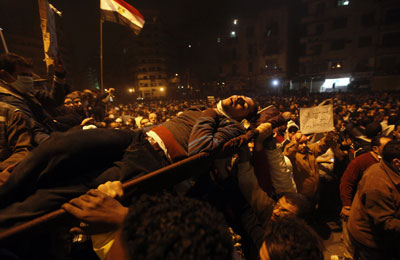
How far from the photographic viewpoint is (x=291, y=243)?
4.71 feet

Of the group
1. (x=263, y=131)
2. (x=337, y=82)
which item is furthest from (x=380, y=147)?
(x=337, y=82)

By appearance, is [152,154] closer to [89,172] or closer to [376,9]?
[89,172]

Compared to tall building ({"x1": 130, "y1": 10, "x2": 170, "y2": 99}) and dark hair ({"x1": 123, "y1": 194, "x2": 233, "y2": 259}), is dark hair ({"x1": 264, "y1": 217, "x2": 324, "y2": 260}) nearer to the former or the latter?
dark hair ({"x1": 123, "y1": 194, "x2": 233, "y2": 259})

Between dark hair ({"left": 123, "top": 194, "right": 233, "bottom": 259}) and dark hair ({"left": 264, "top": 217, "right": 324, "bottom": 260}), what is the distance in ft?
2.44

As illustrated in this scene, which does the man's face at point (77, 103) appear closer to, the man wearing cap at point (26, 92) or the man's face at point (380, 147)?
the man wearing cap at point (26, 92)

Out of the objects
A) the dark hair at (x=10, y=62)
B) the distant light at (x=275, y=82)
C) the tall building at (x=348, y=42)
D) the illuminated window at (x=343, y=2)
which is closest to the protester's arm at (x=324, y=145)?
the dark hair at (x=10, y=62)

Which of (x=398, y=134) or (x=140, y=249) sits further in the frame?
(x=398, y=134)

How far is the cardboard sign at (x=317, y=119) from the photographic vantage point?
4.25 meters

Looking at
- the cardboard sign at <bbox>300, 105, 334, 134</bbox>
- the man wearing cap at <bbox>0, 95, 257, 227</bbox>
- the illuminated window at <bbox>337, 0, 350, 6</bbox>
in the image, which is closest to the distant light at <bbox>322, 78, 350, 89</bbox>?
the illuminated window at <bbox>337, 0, 350, 6</bbox>

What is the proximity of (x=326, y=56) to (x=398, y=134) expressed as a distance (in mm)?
44377

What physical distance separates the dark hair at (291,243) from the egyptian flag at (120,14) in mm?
6860

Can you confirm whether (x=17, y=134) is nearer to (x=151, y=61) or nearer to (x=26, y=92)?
(x=26, y=92)

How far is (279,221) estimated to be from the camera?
1.69 m

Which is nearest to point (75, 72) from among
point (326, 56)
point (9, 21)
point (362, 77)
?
point (9, 21)
